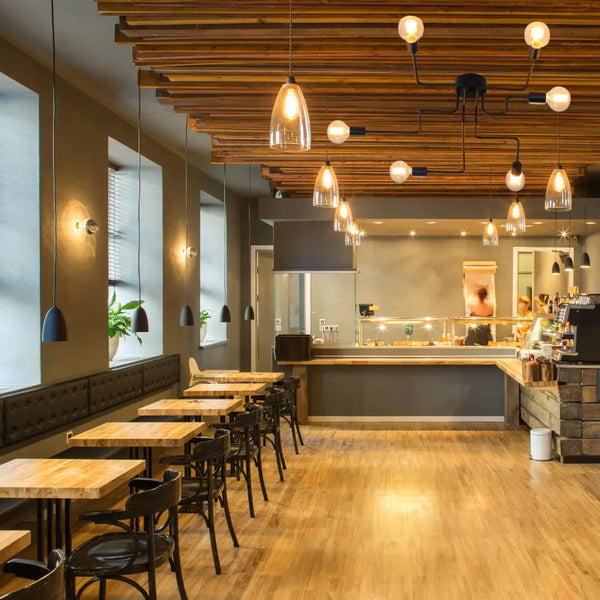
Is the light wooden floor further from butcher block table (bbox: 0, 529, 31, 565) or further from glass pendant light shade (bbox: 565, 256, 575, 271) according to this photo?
glass pendant light shade (bbox: 565, 256, 575, 271)

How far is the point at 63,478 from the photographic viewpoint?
3.64 m

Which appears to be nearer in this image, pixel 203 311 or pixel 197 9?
pixel 197 9

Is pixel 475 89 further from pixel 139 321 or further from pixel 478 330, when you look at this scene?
pixel 478 330

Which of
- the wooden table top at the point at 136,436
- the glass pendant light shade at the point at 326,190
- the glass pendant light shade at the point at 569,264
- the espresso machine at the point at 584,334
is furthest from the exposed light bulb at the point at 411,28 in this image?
the glass pendant light shade at the point at 569,264

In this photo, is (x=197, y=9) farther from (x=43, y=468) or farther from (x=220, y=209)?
(x=220, y=209)

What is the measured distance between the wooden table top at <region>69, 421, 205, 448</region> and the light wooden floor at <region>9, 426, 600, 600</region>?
775 mm

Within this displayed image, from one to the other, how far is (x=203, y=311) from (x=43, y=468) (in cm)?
757

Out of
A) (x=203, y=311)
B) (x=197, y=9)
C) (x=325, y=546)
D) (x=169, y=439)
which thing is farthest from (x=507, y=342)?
(x=197, y=9)

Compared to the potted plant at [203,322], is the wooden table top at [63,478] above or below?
below

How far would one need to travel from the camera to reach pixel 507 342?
10.6m

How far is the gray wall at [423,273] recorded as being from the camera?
43.5 ft

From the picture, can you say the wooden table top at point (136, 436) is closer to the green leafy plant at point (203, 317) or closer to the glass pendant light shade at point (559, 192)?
the glass pendant light shade at point (559, 192)

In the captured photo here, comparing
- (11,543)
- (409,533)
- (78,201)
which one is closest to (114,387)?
(78,201)

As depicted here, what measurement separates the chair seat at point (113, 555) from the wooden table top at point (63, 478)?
250mm
